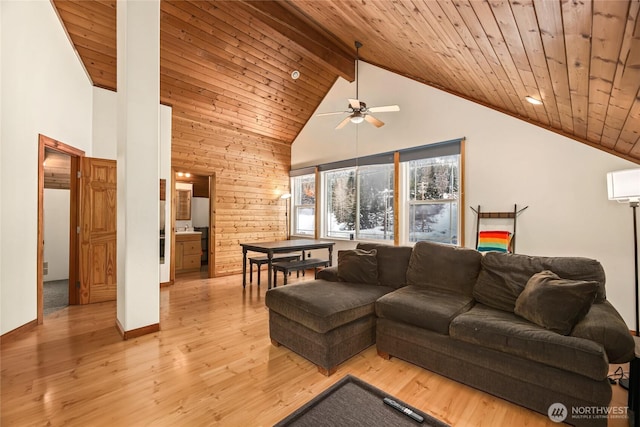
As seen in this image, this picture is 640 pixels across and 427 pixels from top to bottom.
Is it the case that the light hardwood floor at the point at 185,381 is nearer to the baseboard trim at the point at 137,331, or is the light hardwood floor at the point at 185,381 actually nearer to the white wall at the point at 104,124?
the baseboard trim at the point at 137,331

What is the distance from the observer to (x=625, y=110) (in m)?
1.96

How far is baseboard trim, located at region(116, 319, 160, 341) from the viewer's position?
289 centimetres

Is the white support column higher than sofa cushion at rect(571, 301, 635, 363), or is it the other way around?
the white support column

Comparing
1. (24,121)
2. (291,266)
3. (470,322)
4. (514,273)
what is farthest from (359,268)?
(24,121)

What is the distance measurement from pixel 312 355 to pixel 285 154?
5474 mm

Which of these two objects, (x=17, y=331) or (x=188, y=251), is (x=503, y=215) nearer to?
(x=17, y=331)

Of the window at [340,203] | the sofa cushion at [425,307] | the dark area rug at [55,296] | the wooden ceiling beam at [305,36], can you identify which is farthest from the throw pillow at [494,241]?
the dark area rug at [55,296]

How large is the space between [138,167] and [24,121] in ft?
4.14

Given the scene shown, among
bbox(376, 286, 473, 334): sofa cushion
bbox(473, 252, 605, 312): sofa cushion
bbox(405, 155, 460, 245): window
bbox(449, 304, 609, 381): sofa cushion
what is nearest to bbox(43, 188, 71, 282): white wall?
bbox(376, 286, 473, 334): sofa cushion

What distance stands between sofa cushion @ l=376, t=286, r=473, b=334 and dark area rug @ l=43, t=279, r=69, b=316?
419 cm

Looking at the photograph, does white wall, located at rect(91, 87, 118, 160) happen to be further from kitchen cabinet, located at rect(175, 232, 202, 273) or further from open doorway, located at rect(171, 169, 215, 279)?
kitchen cabinet, located at rect(175, 232, 202, 273)

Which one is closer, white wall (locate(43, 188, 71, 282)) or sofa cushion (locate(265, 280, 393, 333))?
sofa cushion (locate(265, 280, 393, 333))

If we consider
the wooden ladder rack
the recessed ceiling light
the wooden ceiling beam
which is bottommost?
the wooden ladder rack

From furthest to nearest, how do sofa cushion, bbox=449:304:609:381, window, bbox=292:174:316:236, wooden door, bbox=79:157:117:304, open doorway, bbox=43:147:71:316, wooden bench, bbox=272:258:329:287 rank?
window, bbox=292:174:316:236, open doorway, bbox=43:147:71:316, wooden bench, bbox=272:258:329:287, wooden door, bbox=79:157:117:304, sofa cushion, bbox=449:304:609:381
